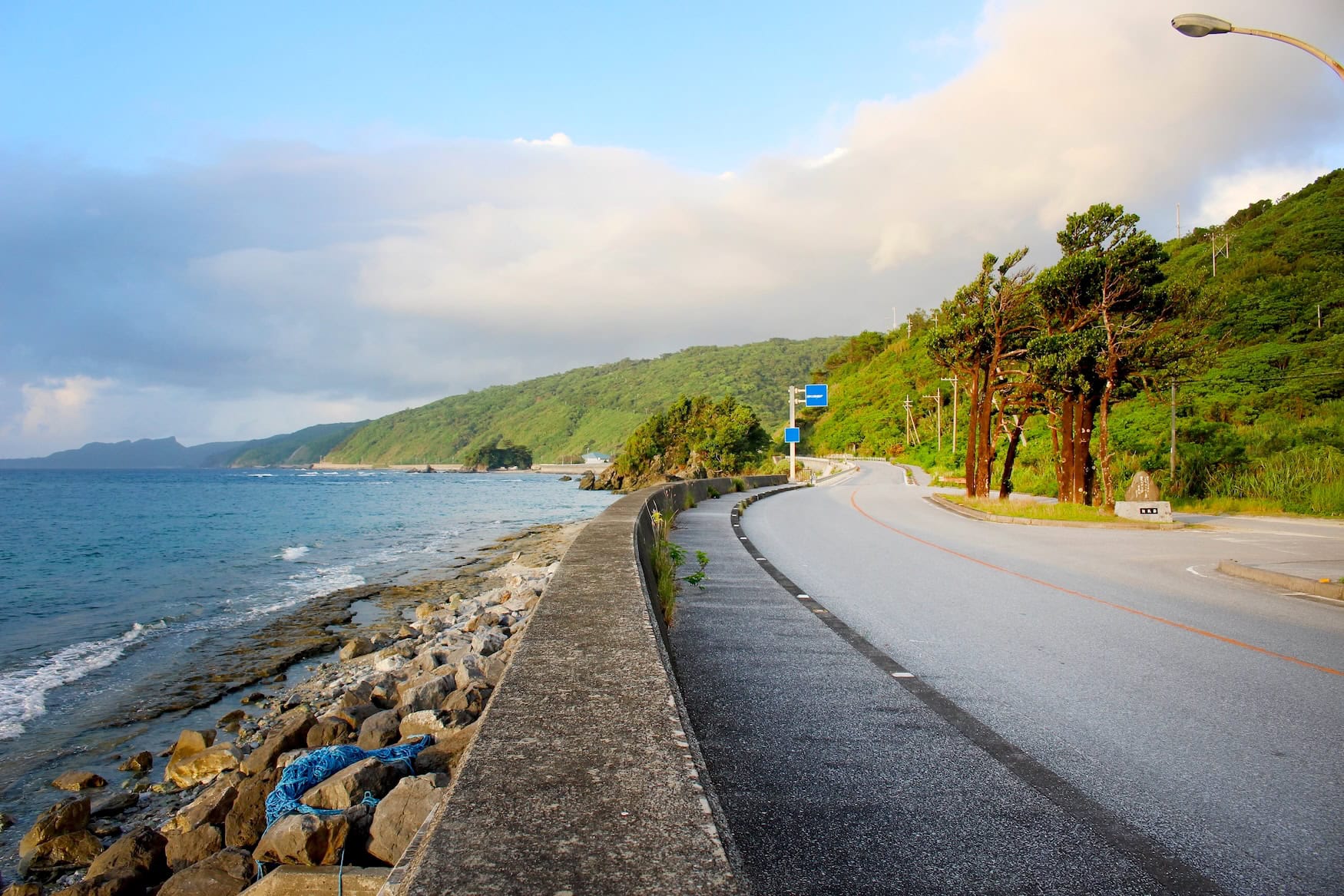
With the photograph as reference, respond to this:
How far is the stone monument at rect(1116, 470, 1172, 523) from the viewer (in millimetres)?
19422

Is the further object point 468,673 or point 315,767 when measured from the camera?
point 468,673

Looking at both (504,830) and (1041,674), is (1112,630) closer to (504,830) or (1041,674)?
(1041,674)

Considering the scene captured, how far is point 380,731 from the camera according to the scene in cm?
631

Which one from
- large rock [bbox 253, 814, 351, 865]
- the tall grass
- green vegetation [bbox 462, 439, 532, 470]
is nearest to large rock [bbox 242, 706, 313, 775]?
large rock [bbox 253, 814, 351, 865]

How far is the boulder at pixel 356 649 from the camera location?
38.3 feet

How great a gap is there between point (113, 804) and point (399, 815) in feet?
15.1

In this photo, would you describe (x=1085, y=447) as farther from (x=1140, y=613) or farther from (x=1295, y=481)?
(x=1140, y=613)

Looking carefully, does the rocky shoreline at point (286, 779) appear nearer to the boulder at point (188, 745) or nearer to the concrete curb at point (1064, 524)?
the boulder at point (188, 745)

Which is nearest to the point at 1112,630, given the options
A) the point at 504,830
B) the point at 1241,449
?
the point at 504,830

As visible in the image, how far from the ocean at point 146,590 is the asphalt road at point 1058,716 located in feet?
22.8

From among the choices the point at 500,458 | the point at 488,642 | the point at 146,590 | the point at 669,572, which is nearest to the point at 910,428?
the point at 146,590

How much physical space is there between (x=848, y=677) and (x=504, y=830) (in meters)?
4.10

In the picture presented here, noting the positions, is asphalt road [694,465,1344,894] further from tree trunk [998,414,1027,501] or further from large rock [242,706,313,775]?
tree trunk [998,414,1027,501]

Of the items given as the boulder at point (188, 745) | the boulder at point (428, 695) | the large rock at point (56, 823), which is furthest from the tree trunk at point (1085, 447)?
the large rock at point (56, 823)
